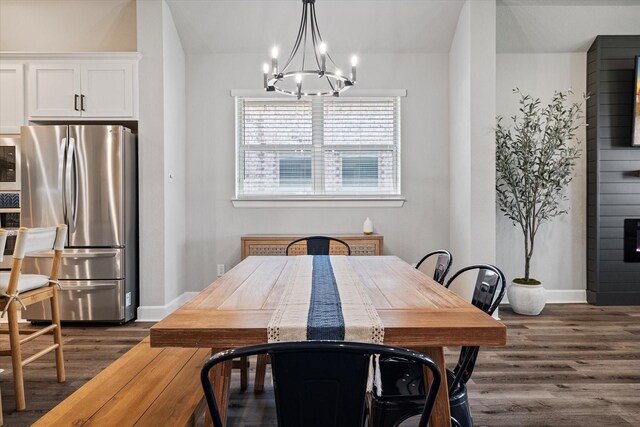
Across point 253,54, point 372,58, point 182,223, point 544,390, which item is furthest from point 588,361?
point 253,54

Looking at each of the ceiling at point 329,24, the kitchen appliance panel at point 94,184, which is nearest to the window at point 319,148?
the ceiling at point 329,24

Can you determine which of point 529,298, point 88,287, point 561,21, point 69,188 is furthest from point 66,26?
point 529,298

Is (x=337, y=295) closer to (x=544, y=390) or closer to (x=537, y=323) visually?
(x=544, y=390)

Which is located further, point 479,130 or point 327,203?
point 327,203

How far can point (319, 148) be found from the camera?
460cm

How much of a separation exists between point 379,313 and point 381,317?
48mm

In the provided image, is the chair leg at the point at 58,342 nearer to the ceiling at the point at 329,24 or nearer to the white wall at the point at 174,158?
the white wall at the point at 174,158

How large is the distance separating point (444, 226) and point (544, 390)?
231 cm

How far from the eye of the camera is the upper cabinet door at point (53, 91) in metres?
3.78

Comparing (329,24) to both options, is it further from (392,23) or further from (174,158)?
(174,158)

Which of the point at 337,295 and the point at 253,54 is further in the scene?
the point at 253,54

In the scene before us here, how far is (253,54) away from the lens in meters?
4.48

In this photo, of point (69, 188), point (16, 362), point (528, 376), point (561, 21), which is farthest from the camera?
point (561, 21)

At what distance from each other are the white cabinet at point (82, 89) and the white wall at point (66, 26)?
0.57 m
